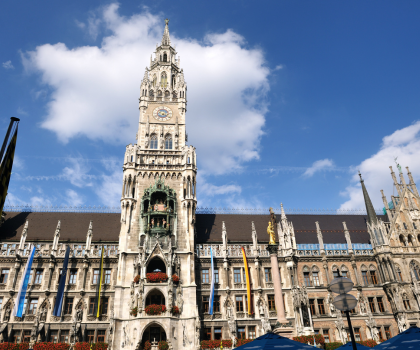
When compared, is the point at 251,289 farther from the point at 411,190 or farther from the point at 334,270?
the point at 411,190

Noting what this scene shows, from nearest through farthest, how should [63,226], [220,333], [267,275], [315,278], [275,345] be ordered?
[275,345] < [220,333] < [267,275] < [315,278] < [63,226]

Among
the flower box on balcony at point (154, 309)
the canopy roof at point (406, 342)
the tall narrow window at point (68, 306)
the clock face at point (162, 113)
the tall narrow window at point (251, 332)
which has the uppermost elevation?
the clock face at point (162, 113)

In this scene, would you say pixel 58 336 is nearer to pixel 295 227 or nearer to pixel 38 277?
pixel 38 277

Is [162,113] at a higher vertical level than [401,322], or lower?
higher

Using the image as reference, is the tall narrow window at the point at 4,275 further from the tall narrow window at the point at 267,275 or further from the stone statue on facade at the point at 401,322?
the stone statue on facade at the point at 401,322

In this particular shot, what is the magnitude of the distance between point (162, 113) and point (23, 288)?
89.2 ft

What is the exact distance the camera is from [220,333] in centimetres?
3631

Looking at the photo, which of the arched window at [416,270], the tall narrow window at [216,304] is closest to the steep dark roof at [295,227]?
the arched window at [416,270]

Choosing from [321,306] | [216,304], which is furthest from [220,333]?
[321,306]

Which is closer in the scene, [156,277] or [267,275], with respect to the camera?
[156,277]

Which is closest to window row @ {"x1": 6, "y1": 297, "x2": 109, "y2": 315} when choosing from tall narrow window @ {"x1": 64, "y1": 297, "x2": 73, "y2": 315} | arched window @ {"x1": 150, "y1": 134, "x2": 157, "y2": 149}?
tall narrow window @ {"x1": 64, "y1": 297, "x2": 73, "y2": 315}

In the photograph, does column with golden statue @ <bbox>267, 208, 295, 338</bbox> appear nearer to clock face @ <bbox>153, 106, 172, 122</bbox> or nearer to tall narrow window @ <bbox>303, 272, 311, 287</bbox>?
tall narrow window @ <bbox>303, 272, 311, 287</bbox>

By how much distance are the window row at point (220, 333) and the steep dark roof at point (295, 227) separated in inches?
401

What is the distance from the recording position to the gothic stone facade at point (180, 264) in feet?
114
